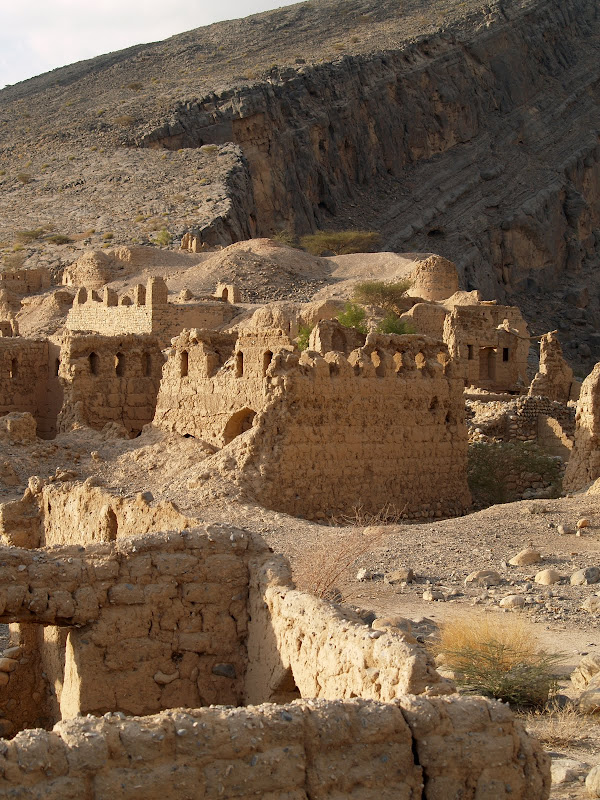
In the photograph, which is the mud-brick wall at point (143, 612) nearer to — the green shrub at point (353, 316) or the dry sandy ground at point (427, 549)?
the dry sandy ground at point (427, 549)

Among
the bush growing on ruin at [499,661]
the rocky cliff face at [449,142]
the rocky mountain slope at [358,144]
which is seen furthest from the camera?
the rocky cliff face at [449,142]

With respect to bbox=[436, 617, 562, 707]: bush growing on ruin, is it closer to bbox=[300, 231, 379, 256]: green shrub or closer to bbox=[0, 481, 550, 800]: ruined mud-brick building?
bbox=[0, 481, 550, 800]: ruined mud-brick building

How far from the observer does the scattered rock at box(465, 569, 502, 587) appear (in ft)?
35.6

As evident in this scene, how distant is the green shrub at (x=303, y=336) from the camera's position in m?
23.3

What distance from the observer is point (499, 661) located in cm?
775

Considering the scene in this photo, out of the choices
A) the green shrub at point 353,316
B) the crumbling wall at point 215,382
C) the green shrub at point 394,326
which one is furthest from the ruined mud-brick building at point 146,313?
the crumbling wall at point 215,382

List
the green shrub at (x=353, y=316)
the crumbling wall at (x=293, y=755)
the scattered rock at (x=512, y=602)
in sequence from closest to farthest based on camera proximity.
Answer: the crumbling wall at (x=293, y=755)
the scattered rock at (x=512, y=602)
the green shrub at (x=353, y=316)

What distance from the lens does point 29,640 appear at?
31.1 feet

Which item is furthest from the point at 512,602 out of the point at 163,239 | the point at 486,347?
the point at 163,239

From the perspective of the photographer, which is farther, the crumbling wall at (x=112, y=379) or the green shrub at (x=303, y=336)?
the green shrub at (x=303, y=336)

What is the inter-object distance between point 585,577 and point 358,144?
69845 millimetres

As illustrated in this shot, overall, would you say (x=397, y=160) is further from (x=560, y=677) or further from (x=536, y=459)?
(x=560, y=677)

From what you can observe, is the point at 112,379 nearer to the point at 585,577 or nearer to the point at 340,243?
the point at 585,577

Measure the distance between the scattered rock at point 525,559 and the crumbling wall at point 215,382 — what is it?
4.89 meters
